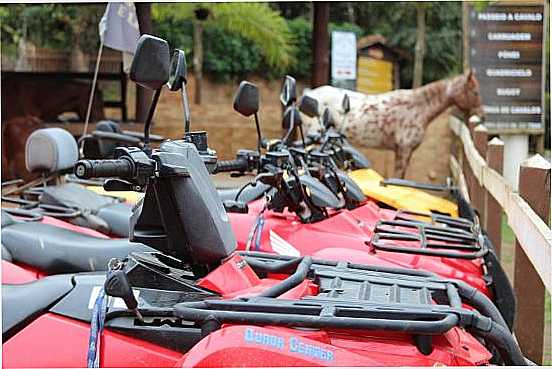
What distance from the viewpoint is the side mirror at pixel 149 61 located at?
2002 mm

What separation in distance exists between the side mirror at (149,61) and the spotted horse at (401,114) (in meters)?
7.82

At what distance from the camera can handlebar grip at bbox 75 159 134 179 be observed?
190cm

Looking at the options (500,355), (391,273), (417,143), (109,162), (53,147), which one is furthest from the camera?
(417,143)

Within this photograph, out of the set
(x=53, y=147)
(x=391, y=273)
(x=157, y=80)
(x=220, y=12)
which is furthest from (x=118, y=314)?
(x=220, y=12)

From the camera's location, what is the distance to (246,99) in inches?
118

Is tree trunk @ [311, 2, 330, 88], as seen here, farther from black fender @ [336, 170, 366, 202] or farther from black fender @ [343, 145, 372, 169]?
black fender @ [336, 170, 366, 202]

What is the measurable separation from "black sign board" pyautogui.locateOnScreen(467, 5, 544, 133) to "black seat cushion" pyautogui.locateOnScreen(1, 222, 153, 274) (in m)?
9.20

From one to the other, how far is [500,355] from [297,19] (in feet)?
55.3

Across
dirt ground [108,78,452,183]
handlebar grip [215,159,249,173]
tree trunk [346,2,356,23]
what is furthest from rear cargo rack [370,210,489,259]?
tree trunk [346,2,356,23]

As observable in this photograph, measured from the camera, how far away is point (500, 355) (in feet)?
7.04

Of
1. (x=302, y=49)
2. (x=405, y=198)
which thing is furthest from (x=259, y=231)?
(x=302, y=49)

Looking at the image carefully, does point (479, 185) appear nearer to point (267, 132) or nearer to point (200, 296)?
point (200, 296)

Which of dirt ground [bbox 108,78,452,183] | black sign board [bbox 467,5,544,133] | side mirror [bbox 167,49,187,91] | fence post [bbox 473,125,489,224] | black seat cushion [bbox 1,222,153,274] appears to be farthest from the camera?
black sign board [bbox 467,5,544,133]

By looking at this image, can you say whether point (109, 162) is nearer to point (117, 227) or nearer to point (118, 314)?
point (118, 314)
